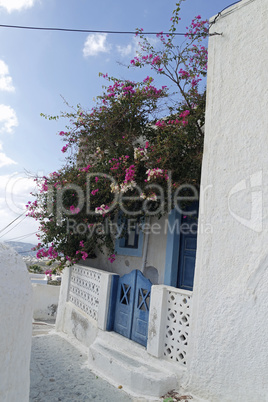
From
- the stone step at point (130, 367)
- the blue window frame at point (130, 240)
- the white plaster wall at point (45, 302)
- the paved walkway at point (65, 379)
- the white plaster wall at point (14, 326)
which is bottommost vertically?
the white plaster wall at point (45, 302)

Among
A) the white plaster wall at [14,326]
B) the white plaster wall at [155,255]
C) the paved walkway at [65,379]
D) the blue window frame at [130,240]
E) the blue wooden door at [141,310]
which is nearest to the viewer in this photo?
the white plaster wall at [14,326]

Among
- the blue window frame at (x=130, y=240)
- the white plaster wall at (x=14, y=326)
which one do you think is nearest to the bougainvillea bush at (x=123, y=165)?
the blue window frame at (x=130, y=240)

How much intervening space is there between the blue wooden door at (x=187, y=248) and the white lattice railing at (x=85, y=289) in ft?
5.08

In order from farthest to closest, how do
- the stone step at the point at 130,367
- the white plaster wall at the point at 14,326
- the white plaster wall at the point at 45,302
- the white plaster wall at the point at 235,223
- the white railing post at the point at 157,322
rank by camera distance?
the white plaster wall at the point at 45,302 → the white railing post at the point at 157,322 → the stone step at the point at 130,367 → the white plaster wall at the point at 235,223 → the white plaster wall at the point at 14,326

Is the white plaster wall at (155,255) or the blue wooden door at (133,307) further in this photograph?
the white plaster wall at (155,255)

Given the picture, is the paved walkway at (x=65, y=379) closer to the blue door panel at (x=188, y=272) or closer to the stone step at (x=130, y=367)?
the stone step at (x=130, y=367)

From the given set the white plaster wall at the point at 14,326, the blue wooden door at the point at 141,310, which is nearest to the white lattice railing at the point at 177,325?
the blue wooden door at the point at 141,310

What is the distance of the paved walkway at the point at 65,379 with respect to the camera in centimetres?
417

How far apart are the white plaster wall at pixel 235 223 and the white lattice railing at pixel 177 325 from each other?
0.21 m

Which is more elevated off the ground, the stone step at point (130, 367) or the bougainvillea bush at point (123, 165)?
the bougainvillea bush at point (123, 165)

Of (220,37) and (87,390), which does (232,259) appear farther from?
(220,37)

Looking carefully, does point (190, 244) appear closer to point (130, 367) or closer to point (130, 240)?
point (130, 240)

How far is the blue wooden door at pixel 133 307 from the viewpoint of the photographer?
16.5 feet

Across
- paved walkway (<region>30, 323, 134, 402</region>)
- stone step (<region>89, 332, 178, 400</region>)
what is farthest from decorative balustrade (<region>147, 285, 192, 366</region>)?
paved walkway (<region>30, 323, 134, 402</region>)
